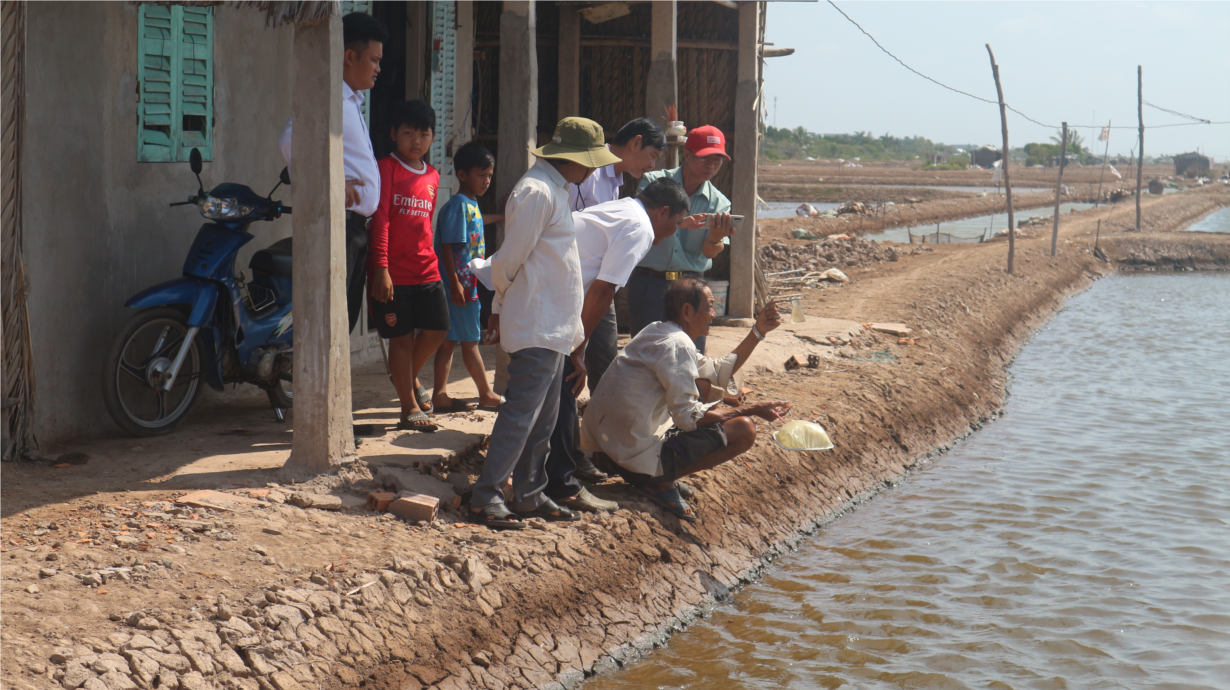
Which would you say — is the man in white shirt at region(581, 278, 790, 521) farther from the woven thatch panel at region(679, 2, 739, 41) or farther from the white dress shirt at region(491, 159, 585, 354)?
the woven thatch panel at region(679, 2, 739, 41)

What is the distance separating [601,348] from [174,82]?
2.70 m

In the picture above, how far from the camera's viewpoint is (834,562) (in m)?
6.00

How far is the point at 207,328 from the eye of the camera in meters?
5.13

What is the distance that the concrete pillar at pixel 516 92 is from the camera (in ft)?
19.5

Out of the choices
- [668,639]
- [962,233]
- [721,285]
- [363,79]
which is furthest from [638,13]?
[962,233]

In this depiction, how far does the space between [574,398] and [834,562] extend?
7.21 feet

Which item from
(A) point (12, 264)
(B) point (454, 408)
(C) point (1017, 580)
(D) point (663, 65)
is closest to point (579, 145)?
(B) point (454, 408)

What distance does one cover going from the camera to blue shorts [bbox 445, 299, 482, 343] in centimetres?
564

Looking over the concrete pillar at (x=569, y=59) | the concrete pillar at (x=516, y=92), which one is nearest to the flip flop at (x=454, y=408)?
the concrete pillar at (x=516, y=92)

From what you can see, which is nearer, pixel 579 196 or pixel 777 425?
pixel 579 196

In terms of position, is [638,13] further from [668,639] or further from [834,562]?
[668,639]

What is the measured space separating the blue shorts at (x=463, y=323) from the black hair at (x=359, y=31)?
153 cm

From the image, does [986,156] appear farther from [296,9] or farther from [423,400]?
[296,9]

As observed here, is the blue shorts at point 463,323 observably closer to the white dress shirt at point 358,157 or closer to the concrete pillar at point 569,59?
the white dress shirt at point 358,157
